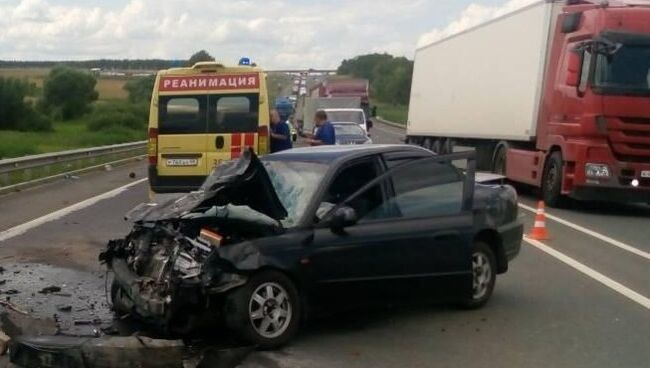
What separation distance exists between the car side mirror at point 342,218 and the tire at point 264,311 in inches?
21.9

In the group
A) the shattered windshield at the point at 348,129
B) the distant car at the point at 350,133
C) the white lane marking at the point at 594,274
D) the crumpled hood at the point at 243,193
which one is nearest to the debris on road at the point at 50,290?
the crumpled hood at the point at 243,193

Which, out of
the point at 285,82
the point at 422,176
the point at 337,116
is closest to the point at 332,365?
the point at 422,176

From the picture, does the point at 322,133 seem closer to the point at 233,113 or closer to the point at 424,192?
the point at 233,113

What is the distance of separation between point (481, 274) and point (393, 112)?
314 ft

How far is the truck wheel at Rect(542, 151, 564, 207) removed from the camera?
54.0ft

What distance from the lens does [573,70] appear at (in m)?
15.9

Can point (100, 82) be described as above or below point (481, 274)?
below

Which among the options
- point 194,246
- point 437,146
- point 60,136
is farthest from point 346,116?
point 194,246

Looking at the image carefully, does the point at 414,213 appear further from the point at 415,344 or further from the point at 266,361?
the point at 266,361

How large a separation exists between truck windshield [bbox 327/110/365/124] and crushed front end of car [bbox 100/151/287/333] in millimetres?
27418

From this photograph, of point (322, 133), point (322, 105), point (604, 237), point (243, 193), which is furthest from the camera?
point (322, 105)

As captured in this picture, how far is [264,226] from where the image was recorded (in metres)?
6.60

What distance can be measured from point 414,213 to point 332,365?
1778 millimetres

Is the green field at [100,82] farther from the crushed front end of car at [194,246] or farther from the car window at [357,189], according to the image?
the car window at [357,189]
